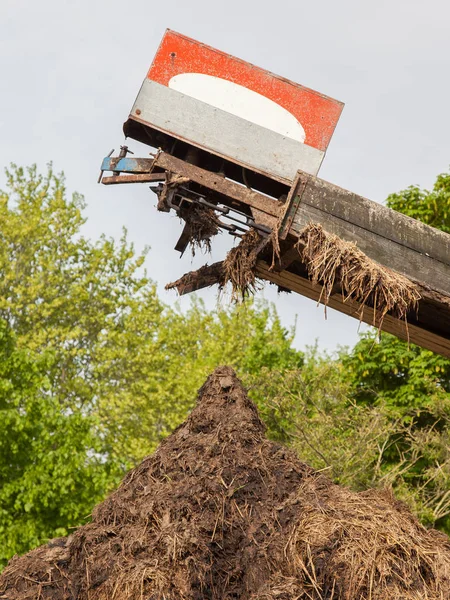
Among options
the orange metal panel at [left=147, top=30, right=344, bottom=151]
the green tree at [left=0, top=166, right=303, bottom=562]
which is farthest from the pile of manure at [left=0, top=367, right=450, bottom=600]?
the green tree at [left=0, top=166, right=303, bottom=562]

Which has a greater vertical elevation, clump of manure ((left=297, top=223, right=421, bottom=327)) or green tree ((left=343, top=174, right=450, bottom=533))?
clump of manure ((left=297, top=223, right=421, bottom=327))

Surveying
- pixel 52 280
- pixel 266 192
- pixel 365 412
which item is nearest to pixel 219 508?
pixel 266 192

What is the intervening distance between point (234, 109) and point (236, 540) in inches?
107

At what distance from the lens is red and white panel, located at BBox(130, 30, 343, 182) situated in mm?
5395

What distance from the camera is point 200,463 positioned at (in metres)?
5.20

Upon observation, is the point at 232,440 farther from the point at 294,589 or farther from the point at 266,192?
the point at 266,192

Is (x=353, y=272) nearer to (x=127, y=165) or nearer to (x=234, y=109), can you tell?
(x=234, y=109)

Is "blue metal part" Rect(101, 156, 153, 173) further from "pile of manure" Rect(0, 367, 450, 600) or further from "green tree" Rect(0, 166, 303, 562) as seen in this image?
"green tree" Rect(0, 166, 303, 562)

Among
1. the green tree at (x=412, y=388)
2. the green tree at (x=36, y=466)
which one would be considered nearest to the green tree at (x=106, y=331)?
the green tree at (x=412, y=388)

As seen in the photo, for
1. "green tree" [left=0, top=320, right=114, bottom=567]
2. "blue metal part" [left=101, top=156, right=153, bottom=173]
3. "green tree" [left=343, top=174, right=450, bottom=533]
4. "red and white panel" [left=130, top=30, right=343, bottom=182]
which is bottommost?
"green tree" [left=0, top=320, right=114, bottom=567]

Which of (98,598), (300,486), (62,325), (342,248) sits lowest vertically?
(62,325)

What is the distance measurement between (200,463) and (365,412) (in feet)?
42.0

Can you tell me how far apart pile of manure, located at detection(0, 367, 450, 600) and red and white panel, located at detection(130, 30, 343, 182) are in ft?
5.83

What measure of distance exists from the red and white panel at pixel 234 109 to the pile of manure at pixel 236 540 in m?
1.78
